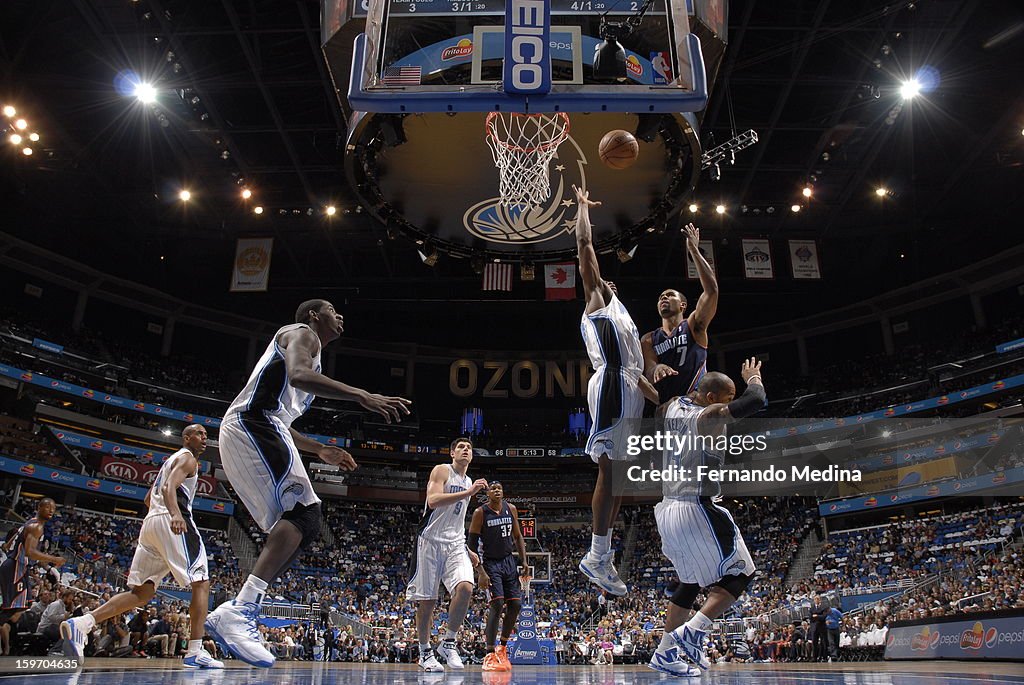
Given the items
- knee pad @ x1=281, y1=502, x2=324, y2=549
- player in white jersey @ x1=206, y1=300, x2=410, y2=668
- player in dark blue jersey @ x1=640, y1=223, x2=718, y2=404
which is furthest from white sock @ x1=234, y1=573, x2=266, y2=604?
player in dark blue jersey @ x1=640, y1=223, x2=718, y2=404

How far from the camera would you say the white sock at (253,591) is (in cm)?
372

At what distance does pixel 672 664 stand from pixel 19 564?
7.23 meters

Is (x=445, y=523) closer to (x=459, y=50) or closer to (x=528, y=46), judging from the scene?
(x=528, y=46)

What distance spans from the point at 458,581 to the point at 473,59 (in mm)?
4624

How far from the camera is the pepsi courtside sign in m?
5.51

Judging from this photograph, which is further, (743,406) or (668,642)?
(668,642)

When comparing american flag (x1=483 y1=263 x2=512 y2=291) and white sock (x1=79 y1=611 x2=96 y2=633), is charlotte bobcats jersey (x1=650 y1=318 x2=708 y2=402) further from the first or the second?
american flag (x1=483 y1=263 x2=512 y2=291)

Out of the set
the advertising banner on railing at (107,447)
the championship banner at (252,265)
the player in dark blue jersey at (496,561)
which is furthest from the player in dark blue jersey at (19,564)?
the advertising banner on railing at (107,447)

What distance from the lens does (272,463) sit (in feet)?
12.4

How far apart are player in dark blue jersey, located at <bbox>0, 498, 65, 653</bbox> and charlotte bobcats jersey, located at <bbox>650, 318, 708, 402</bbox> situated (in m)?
6.00

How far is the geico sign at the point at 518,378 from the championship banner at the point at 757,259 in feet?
47.9

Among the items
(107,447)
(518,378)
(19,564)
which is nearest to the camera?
(19,564)

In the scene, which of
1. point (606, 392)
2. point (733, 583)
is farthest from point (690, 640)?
Result: point (606, 392)

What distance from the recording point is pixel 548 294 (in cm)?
1656
